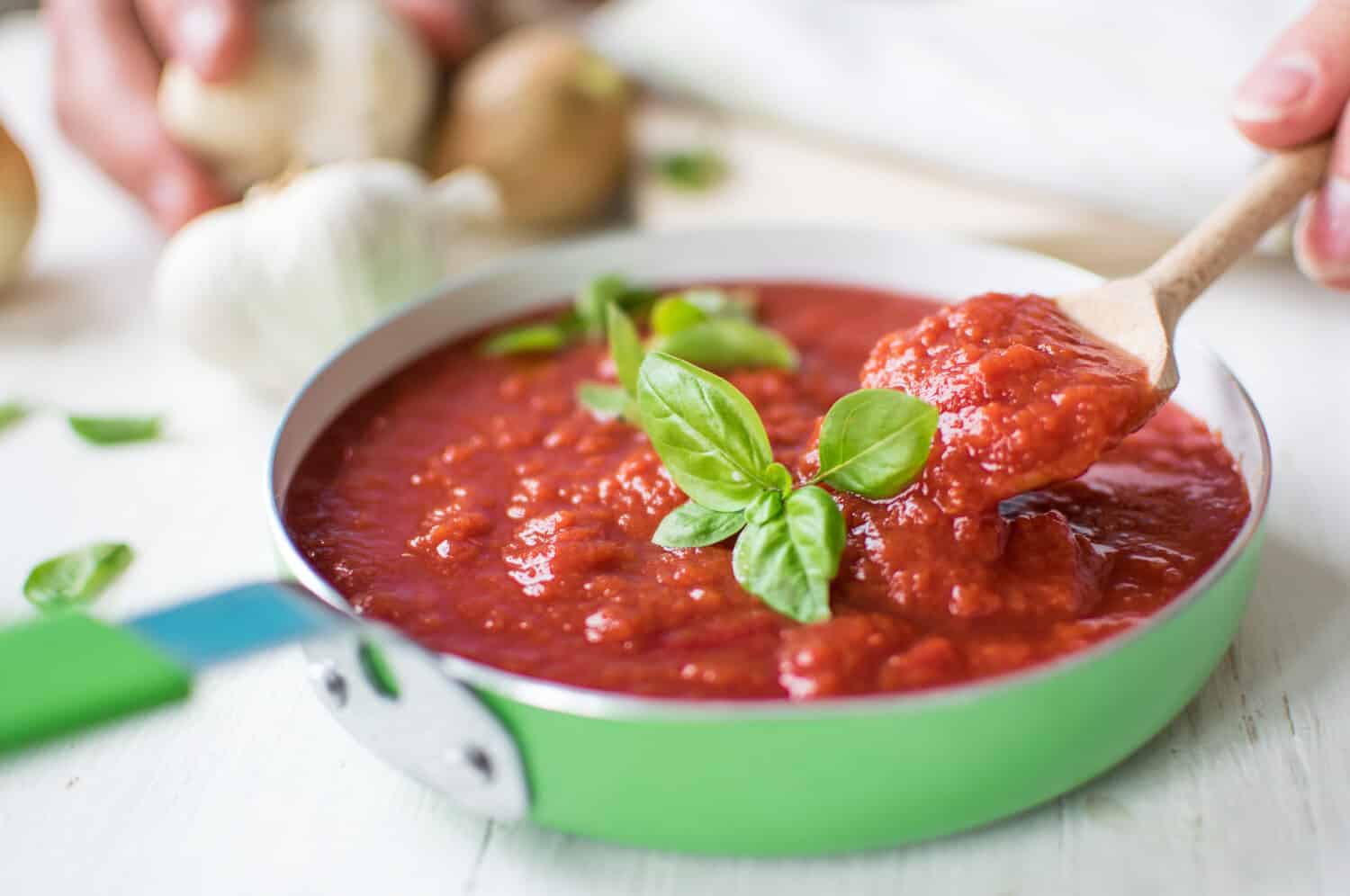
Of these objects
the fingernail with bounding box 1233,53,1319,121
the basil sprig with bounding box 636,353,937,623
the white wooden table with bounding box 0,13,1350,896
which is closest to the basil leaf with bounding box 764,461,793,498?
the basil sprig with bounding box 636,353,937,623

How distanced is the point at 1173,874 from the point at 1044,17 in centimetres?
265

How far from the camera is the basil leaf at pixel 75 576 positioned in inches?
87.5

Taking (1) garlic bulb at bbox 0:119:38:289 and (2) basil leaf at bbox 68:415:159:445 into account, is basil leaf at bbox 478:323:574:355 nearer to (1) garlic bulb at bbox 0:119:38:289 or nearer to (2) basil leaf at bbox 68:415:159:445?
(2) basil leaf at bbox 68:415:159:445

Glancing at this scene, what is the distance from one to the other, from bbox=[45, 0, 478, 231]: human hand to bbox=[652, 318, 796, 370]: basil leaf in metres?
1.39

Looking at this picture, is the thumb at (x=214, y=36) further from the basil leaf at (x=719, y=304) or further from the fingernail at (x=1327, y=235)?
the fingernail at (x=1327, y=235)

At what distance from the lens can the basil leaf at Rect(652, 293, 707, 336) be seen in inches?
96.4

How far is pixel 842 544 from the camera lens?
1684 mm

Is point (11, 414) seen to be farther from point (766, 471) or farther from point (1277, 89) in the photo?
point (1277, 89)

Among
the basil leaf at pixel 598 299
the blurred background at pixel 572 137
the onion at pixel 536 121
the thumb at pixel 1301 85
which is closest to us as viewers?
the thumb at pixel 1301 85

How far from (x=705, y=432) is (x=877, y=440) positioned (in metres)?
0.23

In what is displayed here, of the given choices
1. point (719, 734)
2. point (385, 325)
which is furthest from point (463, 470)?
point (719, 734)

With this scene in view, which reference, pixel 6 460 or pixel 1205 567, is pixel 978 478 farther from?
pixel 6 460

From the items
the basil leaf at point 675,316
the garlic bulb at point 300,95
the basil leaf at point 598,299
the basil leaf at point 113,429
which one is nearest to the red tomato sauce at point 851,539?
the basil leaf at point 675,316

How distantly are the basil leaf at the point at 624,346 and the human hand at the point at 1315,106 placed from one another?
109cm
